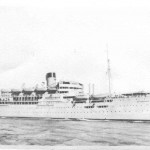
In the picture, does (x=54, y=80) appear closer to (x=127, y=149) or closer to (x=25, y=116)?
(x=25, y=116)

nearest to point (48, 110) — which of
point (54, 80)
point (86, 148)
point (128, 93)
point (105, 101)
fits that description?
point (54, 80)

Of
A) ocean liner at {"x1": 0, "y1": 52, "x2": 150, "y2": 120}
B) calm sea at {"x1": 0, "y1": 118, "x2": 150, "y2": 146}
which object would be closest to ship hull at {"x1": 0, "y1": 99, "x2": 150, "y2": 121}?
ocean liner at {"x1": 0, "y1": 52, "x2": 150, "y2": 120}

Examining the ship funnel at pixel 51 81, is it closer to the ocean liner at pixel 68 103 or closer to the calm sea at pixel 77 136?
the ocean liner at pixel 68 103

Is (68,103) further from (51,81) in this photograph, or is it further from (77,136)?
(77,136)

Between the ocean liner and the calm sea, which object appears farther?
the ocean liner

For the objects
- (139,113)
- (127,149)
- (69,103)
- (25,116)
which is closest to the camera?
(127,149)

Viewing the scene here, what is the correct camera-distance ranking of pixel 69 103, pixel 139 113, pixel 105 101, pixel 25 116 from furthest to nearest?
pixel 25 116, pixel 69 103, pixel 105 101, pixel 139 113

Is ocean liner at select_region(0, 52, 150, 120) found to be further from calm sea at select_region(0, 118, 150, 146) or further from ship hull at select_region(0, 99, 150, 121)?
calm sea at select_region(0, 118, 150, 146)

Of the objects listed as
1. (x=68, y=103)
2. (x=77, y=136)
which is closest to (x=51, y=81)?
(x=68, y=103)
